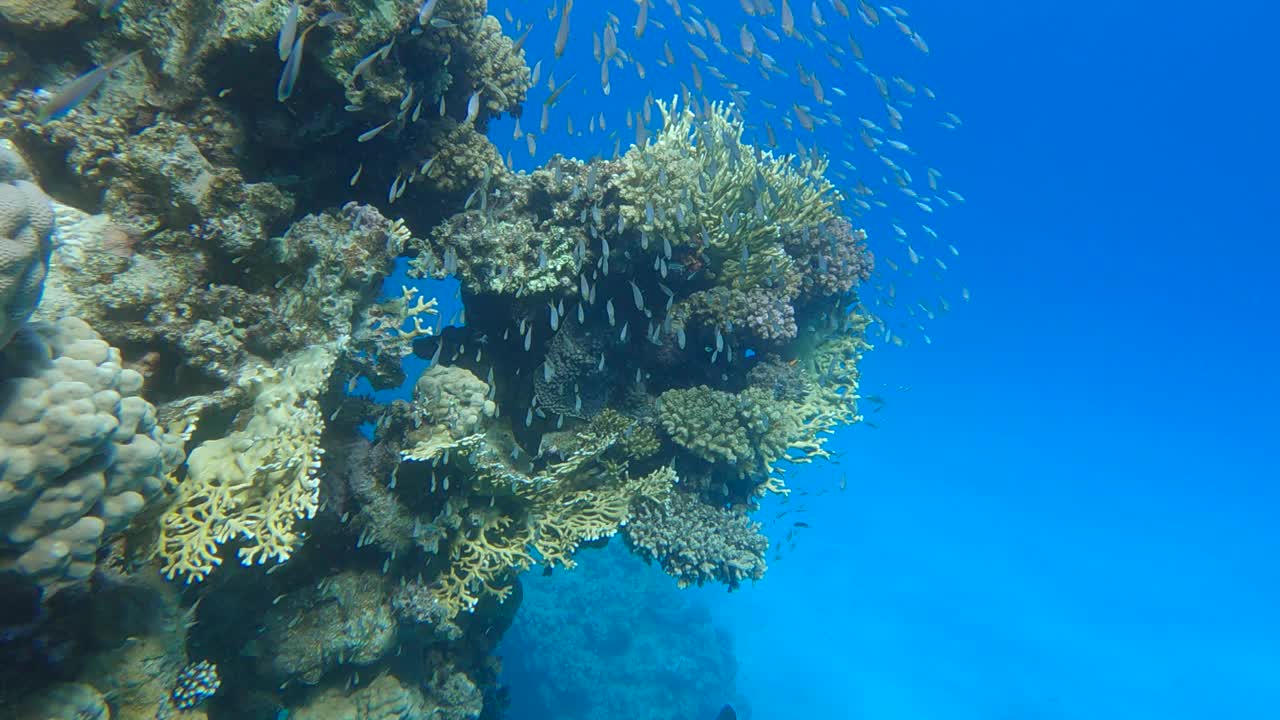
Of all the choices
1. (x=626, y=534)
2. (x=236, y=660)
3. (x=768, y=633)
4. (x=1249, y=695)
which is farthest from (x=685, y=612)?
(x=1249, y=695)

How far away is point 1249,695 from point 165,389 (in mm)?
79840

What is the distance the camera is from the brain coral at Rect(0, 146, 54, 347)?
2.61m

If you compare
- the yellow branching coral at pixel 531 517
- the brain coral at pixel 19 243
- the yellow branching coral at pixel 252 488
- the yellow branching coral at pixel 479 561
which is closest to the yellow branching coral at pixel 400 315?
the yellow branching coral at pixel 252 488

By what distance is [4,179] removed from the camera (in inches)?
110

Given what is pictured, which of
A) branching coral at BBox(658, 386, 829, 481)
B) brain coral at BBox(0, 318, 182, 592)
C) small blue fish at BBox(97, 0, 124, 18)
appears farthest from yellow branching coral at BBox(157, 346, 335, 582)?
branching coral at BBox(658, 386, 829, 481)

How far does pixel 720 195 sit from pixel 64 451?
5976mm

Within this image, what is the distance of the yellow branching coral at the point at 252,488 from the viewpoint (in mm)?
4020

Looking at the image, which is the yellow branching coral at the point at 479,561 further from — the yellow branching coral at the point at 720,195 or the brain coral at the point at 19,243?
the brain coral at the point at 19,243

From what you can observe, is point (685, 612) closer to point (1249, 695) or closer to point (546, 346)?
point (546, 346)

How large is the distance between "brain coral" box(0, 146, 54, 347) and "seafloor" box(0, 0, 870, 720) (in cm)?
1

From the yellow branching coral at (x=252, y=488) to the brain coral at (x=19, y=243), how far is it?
173cm

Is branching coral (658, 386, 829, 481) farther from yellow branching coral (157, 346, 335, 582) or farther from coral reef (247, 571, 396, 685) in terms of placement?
yellow branching coral (157, 346, 335, 582)

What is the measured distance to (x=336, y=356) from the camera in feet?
15.8

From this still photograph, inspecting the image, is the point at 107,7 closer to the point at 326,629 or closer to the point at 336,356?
the point at 336,356
